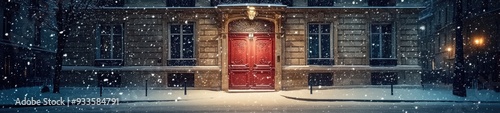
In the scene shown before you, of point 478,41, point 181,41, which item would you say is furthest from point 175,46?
point 478,41

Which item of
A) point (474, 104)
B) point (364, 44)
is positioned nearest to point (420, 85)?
point (364, 44)

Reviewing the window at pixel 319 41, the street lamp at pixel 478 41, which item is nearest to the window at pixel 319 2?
the window at pixel 319 41

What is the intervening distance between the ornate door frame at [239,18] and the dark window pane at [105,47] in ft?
18.8

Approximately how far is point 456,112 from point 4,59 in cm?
2205

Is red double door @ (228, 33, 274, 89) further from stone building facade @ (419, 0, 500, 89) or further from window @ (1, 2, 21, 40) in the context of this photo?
window @ (1, 2, 21, 40)

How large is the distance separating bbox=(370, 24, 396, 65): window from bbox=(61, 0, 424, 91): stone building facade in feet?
0.17

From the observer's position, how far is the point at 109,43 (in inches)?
825

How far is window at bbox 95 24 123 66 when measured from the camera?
20844 mm

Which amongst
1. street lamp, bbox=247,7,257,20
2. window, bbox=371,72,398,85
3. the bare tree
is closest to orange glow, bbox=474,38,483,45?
window, bbox=371,72,398,85

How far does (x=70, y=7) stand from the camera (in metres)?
17.4

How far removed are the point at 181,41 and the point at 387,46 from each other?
10.4m

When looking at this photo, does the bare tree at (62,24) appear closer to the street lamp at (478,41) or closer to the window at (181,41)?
the window at (181,41)

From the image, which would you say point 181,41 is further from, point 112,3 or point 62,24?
point 62,24

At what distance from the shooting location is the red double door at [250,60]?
20.1 m
